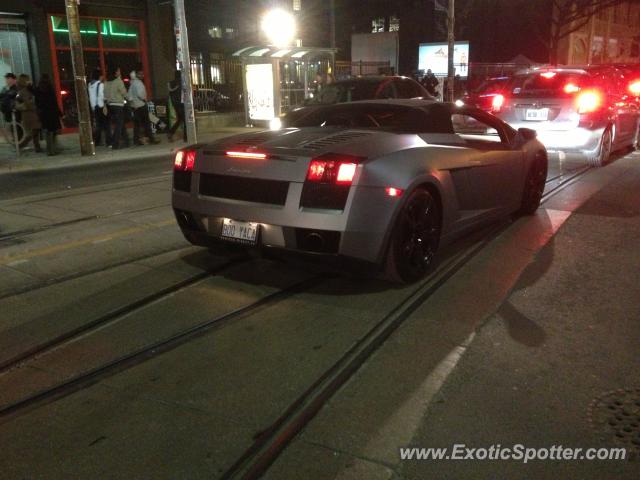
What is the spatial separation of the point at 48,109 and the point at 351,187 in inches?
477

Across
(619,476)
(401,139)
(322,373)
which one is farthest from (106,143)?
(619,476)

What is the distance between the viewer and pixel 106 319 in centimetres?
450

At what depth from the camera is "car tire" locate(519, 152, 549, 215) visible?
24.0 feet

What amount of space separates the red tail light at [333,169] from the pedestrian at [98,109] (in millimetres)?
12445

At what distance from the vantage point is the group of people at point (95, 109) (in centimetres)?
1438

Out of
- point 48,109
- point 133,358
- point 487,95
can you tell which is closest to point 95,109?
point 48,109

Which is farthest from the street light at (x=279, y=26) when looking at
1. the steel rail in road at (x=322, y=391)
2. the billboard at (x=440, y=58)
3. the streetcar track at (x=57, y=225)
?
the steel rail in road at (x=322, y=391)

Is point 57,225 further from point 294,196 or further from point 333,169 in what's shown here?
point 333,169

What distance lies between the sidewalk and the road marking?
22.4ft

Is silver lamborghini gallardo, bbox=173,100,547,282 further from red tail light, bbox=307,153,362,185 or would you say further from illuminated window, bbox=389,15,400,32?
illuminated window, bbox=389,15,400,32

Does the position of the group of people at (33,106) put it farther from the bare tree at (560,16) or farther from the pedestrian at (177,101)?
the bare tree at (560,16)

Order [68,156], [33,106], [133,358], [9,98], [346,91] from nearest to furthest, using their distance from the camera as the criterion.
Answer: [133,358] < [346,91] < [33,106] < [68,156] < [9,98]

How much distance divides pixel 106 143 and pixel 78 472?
1510 cm

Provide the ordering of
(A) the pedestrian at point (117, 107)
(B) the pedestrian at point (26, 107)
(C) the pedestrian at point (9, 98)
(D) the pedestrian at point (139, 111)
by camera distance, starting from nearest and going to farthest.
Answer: (B) the pedestrian at point (26, 107) → (C) the pedestrian at point (9, 98) → (A) the pedestrian at point (117, 107) → (D) the pedestrian at point (139, 111)
